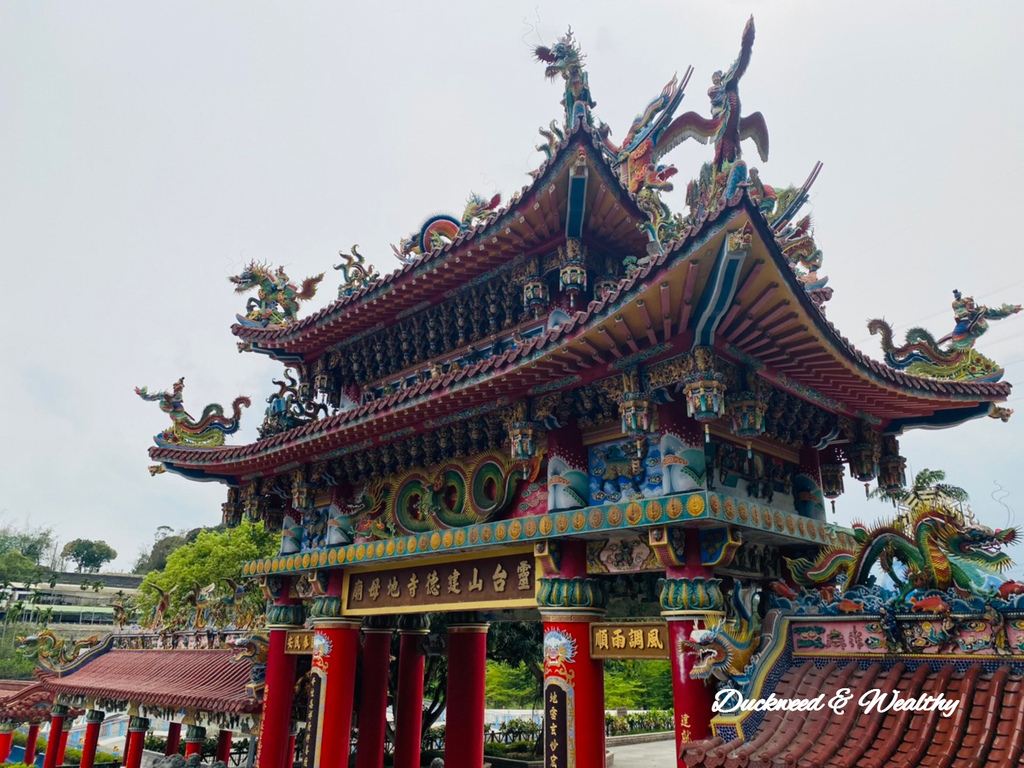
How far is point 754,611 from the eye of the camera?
7.51 metres

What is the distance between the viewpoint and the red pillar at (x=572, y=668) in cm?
833

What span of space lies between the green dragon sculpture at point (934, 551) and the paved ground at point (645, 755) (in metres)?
22.4

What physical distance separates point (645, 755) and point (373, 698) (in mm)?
19695

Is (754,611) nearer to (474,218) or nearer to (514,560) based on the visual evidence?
(514,560)

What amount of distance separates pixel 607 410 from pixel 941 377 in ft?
16.3

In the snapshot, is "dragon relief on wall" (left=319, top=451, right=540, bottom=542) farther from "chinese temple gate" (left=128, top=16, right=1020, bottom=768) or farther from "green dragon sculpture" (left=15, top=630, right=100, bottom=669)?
"green dragon sculpture" (left=15, top=630, right=100, bottom=669)

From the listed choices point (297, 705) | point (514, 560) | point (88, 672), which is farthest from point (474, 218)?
point (88, 672)

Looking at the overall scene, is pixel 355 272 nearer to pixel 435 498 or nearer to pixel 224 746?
pixel 435 498

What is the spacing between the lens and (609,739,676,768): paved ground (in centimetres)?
2656

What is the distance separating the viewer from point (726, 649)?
7.10m

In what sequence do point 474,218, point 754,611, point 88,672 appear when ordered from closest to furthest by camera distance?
point 754,611, point 474,218, point 88,672

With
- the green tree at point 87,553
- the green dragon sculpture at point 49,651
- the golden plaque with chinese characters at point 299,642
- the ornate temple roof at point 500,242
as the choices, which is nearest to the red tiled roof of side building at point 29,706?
the green dragon sculpture at point 49,651

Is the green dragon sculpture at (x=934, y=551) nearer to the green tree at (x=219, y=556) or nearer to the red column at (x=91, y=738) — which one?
the red column at (x=91, y=738)

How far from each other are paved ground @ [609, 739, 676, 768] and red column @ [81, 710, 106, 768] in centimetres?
1755
